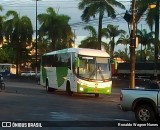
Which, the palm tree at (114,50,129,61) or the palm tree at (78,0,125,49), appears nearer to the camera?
the palm tree at (78,0,125,49)

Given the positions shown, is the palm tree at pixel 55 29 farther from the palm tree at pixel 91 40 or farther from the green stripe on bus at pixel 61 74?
the green stripe on bus at pixel 61 74

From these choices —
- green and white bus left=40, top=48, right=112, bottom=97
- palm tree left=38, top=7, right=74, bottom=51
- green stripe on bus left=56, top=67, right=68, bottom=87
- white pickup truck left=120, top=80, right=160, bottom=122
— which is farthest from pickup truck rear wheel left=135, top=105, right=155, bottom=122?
palm tree left=38, top=7, right=74, bottom=51

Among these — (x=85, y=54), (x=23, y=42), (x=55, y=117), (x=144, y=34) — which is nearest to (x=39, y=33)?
(x=23, y=42)

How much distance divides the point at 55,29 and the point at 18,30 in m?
9.46

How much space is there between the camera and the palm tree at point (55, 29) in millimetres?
71250

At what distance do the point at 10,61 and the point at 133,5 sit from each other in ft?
212

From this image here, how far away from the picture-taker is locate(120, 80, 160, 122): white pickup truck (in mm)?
15750

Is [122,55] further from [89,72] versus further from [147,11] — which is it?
[89,72]

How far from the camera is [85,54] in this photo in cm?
3066

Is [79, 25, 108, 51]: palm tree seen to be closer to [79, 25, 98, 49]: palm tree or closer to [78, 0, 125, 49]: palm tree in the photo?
[79, 25, 98, 49]: palm tree

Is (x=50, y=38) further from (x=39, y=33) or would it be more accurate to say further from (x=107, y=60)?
(x=107, y=60)

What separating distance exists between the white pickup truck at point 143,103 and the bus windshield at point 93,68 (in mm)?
13762

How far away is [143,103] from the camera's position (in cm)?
1620

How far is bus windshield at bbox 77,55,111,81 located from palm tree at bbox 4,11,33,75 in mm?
48496
